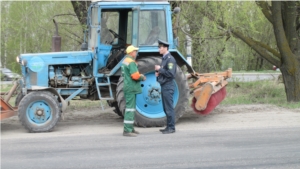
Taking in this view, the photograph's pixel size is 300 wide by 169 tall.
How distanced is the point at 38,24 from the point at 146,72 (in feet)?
26.6

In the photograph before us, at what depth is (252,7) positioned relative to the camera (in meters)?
12.9

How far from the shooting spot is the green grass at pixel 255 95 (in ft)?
42.1

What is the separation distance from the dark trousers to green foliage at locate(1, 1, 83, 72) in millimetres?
6337

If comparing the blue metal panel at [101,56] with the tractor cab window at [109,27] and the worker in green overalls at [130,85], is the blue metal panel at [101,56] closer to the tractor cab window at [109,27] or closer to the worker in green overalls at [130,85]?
the tractor cab window at [109,27]

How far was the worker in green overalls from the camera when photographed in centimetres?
855

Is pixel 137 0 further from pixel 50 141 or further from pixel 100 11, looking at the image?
pixel 50 141

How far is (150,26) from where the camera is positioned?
948 centimetres

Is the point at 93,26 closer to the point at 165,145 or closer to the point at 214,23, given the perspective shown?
the point at 165,145

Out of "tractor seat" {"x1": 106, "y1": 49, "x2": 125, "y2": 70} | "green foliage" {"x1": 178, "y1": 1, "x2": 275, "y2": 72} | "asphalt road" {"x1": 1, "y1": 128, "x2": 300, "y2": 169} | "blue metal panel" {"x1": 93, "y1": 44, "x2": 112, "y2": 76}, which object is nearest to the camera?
"asphalt road" {"x1": 1, "y1": 128, "x2": 300, "y2": 169}

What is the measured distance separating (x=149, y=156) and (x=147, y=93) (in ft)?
8.64

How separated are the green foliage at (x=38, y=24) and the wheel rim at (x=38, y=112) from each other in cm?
567

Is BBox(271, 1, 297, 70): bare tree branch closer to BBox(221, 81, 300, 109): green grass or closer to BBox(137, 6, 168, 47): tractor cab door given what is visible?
BBox(221, 81, 300, 109): green grass

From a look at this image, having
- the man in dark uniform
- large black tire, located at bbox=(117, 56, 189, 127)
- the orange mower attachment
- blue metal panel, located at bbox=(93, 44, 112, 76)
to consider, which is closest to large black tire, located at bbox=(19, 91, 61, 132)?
blue metal panel, located at bbox=(93, 44, 112, 76)

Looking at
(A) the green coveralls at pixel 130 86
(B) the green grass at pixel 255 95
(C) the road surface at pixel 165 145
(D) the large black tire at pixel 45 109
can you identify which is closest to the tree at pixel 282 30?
(B) the green grass at pixel 255 95
